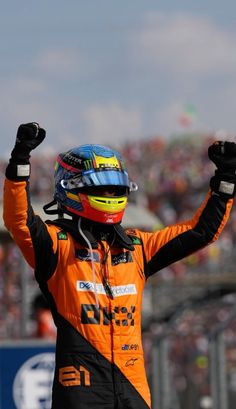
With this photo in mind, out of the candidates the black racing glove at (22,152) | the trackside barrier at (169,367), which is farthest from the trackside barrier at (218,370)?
the black racing glove at (22,152)

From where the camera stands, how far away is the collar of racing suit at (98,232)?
16.8 feet

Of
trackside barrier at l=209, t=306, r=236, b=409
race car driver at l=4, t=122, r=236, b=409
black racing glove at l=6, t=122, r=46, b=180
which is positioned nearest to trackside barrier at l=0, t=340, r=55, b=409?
trackside barrier at l=209, t=306, r=236, b=409

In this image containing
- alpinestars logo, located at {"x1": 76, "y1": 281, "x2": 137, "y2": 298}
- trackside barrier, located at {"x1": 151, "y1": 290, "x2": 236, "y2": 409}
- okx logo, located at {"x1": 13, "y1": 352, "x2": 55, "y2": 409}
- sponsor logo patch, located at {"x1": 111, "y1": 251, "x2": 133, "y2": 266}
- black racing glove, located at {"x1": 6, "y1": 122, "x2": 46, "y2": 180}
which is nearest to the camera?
black racing glove, located at {"x1": 6, "y1": 122, "x2": 46, "y2": 180}

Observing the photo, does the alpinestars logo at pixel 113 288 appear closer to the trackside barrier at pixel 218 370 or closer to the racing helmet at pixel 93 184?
the racing helmet at pixel 93 184

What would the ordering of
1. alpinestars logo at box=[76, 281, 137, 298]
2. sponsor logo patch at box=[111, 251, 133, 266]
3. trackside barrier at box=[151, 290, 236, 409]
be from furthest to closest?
1. trackside barrier at box=[151, 290, 236, 409]
2. sponsor logo patch at box=[111, 251, 133, 266]
3. alpinestars logo at box=[76, 281, 137, 298]

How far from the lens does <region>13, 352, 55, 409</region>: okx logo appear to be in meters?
10.0

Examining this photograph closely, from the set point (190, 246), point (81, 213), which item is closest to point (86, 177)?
point (81, 213)

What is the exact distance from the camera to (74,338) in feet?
16.1

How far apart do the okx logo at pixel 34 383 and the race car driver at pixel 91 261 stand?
5036 mm

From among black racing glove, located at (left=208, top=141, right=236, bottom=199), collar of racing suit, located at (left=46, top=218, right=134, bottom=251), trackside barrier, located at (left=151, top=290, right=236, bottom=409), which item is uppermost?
black racing glove, located at (left=208, top=141, right=236, bottom=199)

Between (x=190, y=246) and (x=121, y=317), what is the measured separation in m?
0.56

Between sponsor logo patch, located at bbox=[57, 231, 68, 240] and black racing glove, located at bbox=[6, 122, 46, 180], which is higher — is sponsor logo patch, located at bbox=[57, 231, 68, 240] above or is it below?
below

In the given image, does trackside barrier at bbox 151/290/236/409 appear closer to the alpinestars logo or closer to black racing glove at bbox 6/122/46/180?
the alpinestars logo

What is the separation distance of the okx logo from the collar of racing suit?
5.16 metres
